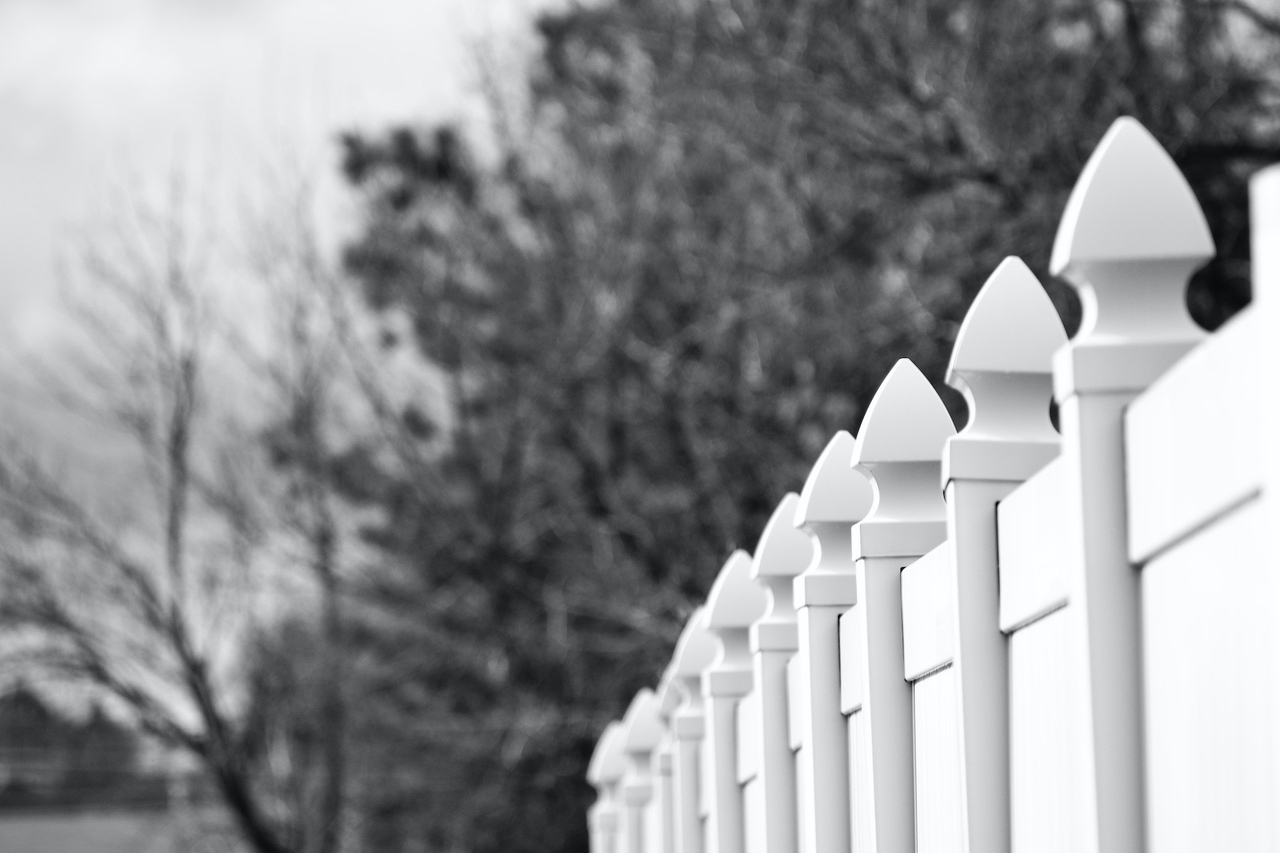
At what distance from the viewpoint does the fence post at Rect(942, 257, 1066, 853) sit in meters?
1.64

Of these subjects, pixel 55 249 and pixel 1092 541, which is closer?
pixel 1092 541

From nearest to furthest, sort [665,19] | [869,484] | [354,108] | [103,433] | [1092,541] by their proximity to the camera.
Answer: [1092,541] → [869,484] → [665,19] → [103,433] → [354,108]

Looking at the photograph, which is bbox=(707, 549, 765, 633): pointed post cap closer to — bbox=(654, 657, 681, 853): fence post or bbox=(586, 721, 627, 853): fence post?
bbox=(654, 657, 681, 853): fence post

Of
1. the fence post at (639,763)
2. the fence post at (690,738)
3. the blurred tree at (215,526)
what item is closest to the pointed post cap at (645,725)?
the fence post at (639,763)

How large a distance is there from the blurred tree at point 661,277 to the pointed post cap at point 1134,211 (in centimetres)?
621

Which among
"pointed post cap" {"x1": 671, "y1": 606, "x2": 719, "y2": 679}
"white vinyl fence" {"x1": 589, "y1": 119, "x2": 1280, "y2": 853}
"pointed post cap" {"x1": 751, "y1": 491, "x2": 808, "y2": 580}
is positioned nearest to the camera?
"white vinyl fence" {"x1": 589, "y1": 119, "x2": 1280, "y2": 853}

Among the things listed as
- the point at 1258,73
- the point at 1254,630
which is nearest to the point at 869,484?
the point at 1254,630

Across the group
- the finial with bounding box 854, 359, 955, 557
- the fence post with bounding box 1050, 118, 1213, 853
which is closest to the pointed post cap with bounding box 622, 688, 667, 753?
the finial with bounding box 854, 359, 955, 557

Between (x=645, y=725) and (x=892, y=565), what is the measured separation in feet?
8.25

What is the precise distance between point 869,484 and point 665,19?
26.4ft

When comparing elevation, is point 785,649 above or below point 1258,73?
below

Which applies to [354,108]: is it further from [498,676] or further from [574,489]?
[498,676]

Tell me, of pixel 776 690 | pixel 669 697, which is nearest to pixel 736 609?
pixel 776 690

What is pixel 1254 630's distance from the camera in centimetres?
106
